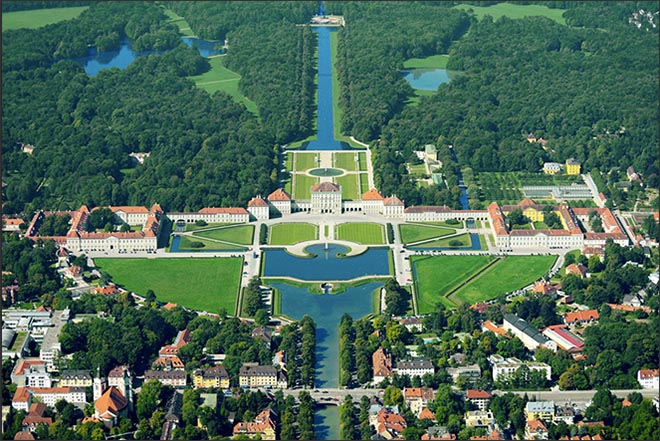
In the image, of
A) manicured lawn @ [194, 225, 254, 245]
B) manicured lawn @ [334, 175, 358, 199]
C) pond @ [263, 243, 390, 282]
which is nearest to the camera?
pond @ [263, 243, 390, 282]

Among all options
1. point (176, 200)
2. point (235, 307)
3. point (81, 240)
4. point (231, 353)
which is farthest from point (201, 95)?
point (231, 353)

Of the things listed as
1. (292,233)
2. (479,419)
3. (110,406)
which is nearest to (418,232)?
(292,233)

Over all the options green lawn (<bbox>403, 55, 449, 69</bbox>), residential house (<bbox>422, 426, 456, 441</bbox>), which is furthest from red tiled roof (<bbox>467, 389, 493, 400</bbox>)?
green lawn (<bbox>403, 55, 449, 69</bbox>)

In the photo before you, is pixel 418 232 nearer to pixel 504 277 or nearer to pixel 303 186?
pixel 504 277

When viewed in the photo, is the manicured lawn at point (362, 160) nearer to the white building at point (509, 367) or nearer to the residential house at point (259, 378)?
the white building at point (509, 367)

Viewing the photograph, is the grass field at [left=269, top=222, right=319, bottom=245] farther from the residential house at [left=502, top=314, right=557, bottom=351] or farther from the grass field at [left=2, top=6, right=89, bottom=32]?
the grass field at [left=2, top=6, right=89, bottom=32]

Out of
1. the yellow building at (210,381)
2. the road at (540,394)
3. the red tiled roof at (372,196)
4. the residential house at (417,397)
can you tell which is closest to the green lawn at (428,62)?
the red tiled roof at (372,196)
